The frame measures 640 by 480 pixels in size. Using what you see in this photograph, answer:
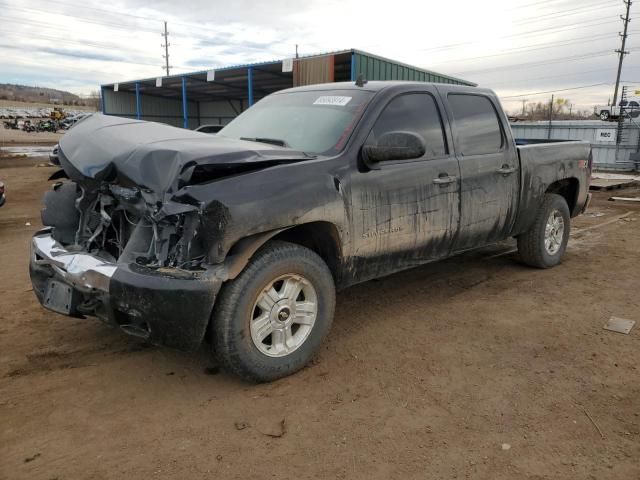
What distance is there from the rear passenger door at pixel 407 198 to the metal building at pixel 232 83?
8452mm

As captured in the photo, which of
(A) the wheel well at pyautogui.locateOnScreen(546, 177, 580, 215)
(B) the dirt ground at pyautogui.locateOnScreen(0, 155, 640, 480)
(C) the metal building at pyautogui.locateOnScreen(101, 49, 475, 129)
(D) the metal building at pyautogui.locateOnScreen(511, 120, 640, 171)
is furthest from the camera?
(D) the metal building at pyautogui.locateOnScreen(511, 120, 640, 171)

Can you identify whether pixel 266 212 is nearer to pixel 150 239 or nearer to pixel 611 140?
pixel 150 239

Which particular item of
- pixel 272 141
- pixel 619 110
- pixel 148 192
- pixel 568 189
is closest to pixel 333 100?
pixel 272 141

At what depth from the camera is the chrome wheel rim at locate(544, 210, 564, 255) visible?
5625 mm

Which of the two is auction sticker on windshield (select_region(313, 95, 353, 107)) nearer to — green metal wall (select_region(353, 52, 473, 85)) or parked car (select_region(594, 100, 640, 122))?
green metal wall (select_region(353, 52, 473, 85))

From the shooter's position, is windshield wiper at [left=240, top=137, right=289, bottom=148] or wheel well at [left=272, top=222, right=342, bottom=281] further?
windshield wiper at [left=240, top=137, right=289, bottom=148]

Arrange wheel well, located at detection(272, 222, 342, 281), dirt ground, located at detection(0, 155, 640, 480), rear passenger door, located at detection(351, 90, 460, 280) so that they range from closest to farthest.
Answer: dirt ground, located at detection(0, 155, 640, 480) → wheel well, located at detection(272, 222, 342, 281) → rear passenger door, located at detection(351, 90, 460, 280)

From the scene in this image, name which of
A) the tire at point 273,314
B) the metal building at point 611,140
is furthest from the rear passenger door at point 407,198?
the metal building at point 611,140

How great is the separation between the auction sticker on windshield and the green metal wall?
12.1m

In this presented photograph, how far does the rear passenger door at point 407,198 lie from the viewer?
3597mm

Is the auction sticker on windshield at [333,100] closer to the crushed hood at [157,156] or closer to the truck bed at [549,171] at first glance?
the crushed hood at [157,156]

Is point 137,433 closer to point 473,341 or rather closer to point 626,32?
point 473,341

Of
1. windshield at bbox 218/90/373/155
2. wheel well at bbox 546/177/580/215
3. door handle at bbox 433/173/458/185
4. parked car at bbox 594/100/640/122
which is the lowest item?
wheel well at bbox 546/177/580/215

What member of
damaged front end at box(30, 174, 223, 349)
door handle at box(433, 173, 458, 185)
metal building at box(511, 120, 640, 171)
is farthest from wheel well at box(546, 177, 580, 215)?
metal building at box(511, 120, 640, 171)
